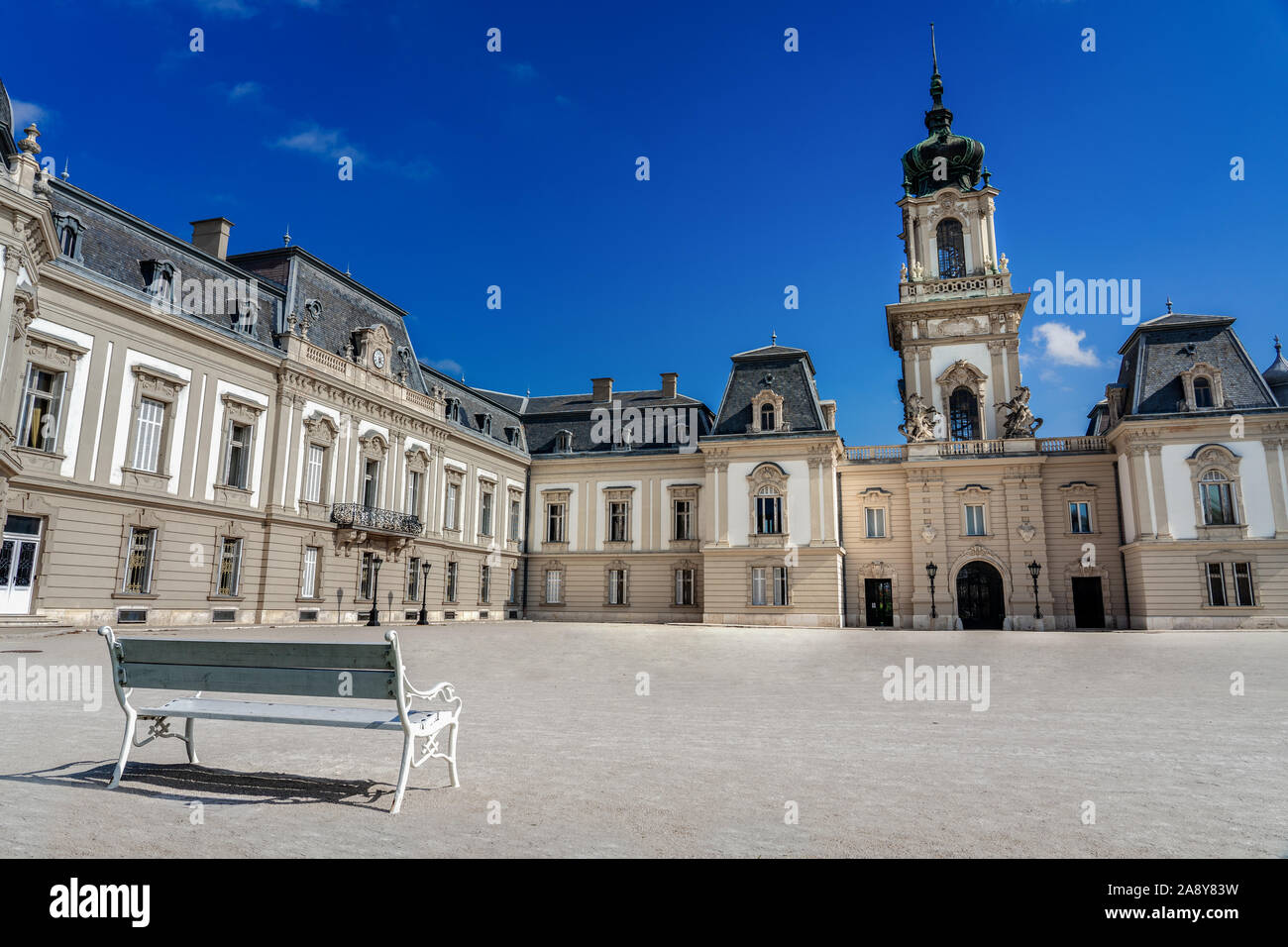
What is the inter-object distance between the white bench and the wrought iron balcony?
2412cm

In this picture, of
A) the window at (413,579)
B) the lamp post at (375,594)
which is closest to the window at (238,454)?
the lamp post at (375,594)

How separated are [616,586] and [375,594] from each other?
48.3ft

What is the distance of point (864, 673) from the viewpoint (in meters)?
14.6

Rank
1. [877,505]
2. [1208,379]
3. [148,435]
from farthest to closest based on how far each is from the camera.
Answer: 1. [877,505]
2. [1208,379]
3. [148,435]

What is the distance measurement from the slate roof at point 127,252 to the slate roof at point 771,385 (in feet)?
70.1

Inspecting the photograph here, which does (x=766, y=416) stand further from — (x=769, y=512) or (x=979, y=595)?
(x=979, y=595)

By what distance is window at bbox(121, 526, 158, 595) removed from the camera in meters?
22.1

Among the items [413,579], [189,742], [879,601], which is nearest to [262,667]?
[189,742]

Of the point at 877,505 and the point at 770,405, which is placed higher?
the point at 770,405

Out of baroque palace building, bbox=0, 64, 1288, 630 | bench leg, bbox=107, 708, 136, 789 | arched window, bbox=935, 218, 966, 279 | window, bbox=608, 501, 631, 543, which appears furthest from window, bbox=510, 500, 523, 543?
bench leg, bbox=107, 708, 136, 789

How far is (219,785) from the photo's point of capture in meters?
5.49

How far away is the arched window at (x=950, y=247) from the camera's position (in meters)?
42.2
